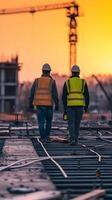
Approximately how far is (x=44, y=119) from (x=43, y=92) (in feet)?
2.37

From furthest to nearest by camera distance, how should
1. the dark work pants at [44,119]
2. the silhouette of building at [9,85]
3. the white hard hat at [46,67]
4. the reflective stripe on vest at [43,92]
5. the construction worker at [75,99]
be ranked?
the silhouette of building at [9,85] → the dark work pants at [44,119] → the reflective stripe on vest at [43,92] → the white hard hat at [46,67] → the construction worker at [75,99]

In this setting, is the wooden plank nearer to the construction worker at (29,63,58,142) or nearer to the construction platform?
the construction platform

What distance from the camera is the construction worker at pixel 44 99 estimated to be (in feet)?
55.2

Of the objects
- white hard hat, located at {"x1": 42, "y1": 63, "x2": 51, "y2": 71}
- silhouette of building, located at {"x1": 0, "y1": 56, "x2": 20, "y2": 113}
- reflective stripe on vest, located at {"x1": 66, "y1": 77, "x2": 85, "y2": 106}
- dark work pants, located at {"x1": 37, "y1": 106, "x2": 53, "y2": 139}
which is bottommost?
dark work pants, located at {"x1": 37, "y1": 106, "x2": 53, "y2": 139}

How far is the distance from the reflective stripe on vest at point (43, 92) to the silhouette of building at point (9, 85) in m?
106

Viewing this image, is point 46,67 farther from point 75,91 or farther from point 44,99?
point 75,91

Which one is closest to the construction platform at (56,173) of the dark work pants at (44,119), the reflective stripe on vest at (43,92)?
the dark work pants at (44,119)

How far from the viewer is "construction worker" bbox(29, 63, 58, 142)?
1681 centimetres

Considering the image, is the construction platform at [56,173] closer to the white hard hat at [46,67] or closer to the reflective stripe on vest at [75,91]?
the reflective stripe on vest at [75,91]

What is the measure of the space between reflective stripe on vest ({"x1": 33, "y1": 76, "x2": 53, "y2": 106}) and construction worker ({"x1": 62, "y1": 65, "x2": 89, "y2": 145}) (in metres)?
1.07

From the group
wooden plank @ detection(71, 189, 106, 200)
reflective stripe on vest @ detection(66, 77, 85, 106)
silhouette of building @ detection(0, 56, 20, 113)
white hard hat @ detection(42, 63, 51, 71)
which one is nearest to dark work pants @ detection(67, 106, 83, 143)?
reflective stripe on vest @ detection(66, 77, 85, 106)

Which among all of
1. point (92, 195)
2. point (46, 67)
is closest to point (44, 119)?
point (46, 67)

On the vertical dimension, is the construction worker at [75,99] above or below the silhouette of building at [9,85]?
below

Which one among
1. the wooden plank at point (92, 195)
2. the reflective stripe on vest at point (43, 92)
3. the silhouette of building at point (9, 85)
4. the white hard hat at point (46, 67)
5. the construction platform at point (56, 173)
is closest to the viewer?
the wooden plank at point (92, 195)
